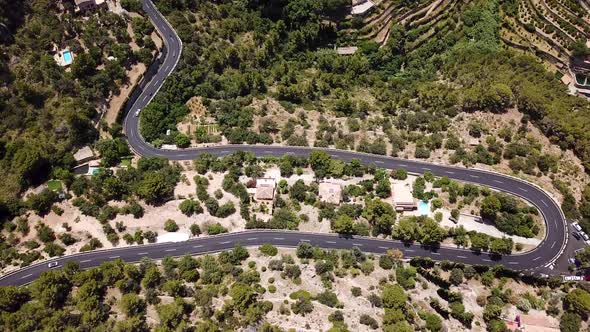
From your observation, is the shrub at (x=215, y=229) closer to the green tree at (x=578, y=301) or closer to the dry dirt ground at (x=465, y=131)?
the dry dirt ground at (x=465, y=131)

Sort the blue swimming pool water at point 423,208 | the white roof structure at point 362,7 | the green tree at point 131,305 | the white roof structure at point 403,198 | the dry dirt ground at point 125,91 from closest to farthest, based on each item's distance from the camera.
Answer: the green tree at point 131,305 → the white roof structure at point 403,198 → the blue swimming pool water at point 423,208 → the dry dirt ground at point 125,91 → the white roof structure at point 362,7

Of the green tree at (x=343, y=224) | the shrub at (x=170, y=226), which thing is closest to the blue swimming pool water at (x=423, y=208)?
the green tree at (x=343, y=224)

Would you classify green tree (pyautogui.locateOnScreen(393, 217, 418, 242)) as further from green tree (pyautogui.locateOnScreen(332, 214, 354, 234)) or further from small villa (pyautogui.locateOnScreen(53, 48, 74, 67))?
small villa (pyautogui.locateOnScreen(53, 48, 74, 67))

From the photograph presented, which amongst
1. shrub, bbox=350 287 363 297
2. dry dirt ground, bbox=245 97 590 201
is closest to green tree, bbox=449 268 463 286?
shrub, bbox=350 287 363 297

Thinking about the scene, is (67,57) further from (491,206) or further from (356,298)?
(491,206)

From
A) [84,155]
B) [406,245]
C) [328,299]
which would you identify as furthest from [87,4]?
[406,245]

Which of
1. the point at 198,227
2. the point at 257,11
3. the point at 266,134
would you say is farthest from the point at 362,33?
the point at 198,227

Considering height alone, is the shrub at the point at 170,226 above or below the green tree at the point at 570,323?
above
